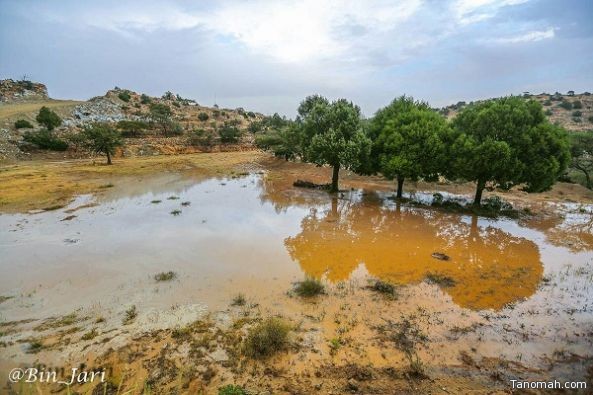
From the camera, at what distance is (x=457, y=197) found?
1169 inches

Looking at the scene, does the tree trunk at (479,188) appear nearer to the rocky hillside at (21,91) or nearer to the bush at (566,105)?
the bush at (566,105)

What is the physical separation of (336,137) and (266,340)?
67.7ft

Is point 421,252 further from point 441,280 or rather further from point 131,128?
point 131,128

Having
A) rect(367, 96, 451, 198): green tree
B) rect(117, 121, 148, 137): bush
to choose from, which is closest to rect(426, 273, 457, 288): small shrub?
rect(367, 96, 451, 198): green tree

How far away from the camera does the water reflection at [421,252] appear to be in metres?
13.4

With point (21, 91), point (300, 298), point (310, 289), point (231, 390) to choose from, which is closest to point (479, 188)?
point (310, 289)

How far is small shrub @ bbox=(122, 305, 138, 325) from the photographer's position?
10.1 meters

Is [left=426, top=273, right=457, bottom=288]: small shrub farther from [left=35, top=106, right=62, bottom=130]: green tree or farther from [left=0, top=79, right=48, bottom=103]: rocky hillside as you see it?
[left=0, top=79, right=48, bottom=103]: rocky hillside

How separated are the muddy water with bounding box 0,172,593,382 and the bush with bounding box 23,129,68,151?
1183 inches

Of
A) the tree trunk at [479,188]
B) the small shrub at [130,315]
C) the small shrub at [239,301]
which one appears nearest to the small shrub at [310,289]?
the small shrub at [239,301]

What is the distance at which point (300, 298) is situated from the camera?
39.0ft

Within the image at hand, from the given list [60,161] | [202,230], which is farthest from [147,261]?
[60,161]

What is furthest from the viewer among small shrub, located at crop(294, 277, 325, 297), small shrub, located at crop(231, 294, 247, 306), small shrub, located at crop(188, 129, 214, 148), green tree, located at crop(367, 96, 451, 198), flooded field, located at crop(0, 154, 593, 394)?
small shrub, located at crop(188, 129, 214, 148)

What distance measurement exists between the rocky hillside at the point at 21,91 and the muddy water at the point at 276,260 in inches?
2828
